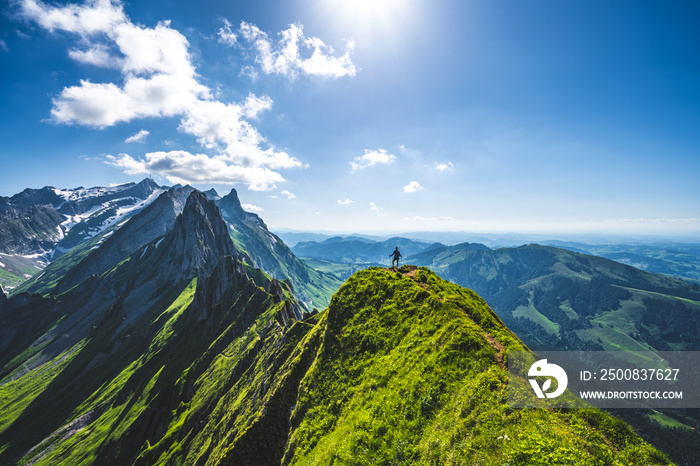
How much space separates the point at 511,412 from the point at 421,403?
624 centimetres

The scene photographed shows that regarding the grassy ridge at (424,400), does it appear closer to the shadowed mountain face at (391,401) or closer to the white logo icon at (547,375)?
the shadowed mountain face at (391,401)

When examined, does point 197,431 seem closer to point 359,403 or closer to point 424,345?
point 359,403

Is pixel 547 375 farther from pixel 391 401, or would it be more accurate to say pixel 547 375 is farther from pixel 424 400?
pixel 391 401

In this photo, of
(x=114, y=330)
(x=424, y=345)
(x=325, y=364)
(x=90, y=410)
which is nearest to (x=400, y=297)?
(x=424, y=345)

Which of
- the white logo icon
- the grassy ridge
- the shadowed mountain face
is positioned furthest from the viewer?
the white logo icon

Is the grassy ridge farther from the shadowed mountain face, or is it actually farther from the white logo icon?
the white logo icon

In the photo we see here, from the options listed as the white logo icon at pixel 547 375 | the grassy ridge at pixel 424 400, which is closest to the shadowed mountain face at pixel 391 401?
the grassy ridge at pixel 424 400

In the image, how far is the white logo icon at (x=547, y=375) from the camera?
1719cm

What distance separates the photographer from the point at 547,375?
18266 millimetres

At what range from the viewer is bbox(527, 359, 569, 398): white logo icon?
56.4ft

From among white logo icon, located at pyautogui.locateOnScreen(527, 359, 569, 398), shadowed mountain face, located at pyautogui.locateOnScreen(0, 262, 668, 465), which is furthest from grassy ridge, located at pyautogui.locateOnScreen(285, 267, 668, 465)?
white logo icon, located at pyautogui.locateOnScreen(527, 359, 569, 398)

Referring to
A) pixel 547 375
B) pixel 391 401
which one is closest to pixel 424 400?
pixel 391 401

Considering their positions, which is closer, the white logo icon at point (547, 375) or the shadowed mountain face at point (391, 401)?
the shadowed mountain face at point (391, 401)

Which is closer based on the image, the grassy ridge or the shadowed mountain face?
the grassy ridge
